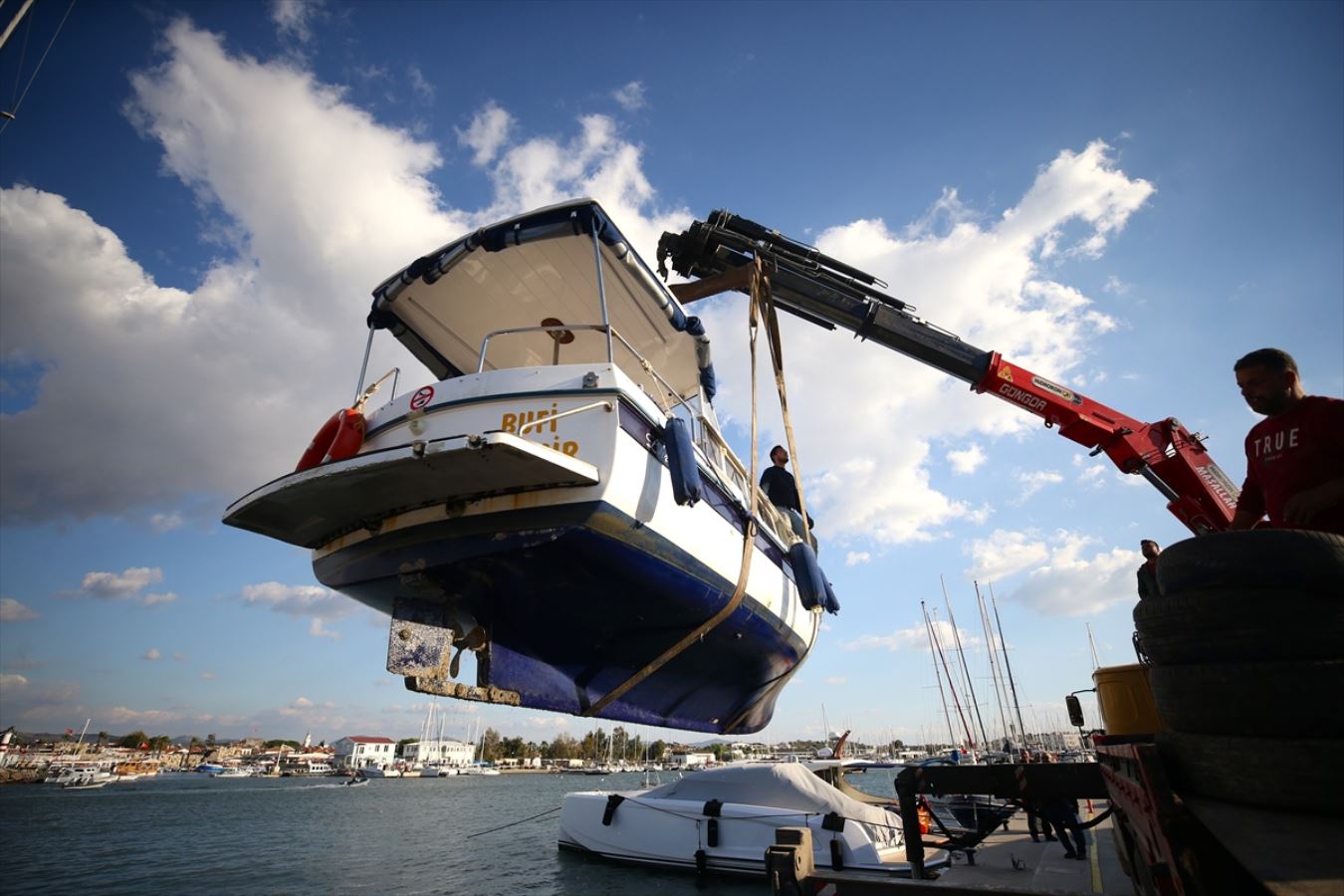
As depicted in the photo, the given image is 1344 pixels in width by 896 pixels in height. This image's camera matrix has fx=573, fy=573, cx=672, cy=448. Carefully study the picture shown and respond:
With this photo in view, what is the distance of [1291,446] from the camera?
8.46ft

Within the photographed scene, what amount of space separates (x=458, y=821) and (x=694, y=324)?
34.4 meters

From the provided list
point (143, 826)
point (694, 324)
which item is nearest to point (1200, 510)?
point (694, 324)

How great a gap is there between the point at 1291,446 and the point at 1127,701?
372 cm

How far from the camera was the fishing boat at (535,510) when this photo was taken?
16.0 feet

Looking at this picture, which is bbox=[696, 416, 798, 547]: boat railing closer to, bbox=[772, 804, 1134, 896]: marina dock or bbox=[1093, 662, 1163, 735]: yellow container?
bbox=[1093, 662, 1163, 735]: yellow container

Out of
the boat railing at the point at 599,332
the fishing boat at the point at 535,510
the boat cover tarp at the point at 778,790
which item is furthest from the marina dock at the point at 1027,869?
the boat railing at the point at 599,332

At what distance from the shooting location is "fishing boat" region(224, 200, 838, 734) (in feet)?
16.0

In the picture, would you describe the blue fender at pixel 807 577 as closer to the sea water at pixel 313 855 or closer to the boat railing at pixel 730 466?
the boat railing at pixel 730 466

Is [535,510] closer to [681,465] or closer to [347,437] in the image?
[681,465]

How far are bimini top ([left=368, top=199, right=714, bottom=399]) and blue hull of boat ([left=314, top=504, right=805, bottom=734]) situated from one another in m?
1.94

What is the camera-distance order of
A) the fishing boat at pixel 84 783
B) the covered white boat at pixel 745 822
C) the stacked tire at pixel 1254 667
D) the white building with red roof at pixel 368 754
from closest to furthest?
the stacked tire at pixel 1254 667
the covered white boat at pixel 745 822
the fishing boat at pixel 84 783
the white building with red roof at pixel 368 754

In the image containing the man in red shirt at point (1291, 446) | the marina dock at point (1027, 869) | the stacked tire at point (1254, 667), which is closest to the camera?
the stacked tire at point (1254, 667)

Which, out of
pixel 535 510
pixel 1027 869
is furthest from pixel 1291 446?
pixel 1027 869

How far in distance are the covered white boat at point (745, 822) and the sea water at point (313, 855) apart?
0.65 metres
